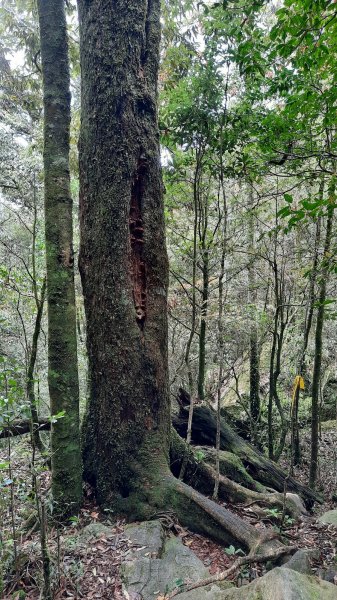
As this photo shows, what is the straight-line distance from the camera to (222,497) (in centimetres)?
471

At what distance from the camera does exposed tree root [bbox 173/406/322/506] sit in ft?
19.3

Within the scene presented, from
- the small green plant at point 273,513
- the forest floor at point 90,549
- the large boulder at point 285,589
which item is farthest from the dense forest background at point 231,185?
the large boulder at point 285,589

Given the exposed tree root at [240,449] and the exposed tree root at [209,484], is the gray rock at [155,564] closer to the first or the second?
the exposed tree root at [209,484]

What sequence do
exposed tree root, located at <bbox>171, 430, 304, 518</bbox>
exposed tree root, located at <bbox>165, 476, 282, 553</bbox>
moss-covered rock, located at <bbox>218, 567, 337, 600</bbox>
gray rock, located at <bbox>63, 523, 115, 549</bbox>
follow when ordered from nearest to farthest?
moss-covered rock, located at <bbox>218, 567, 337, 600</bbox>
gray rock, located at <bbox>63, 523, 115, 549</bbox>
exposed tree root, located at <bbox>165, 476, 282, 553</bbox>
exposed tree root, located at <bbox>171, 430, 304, 518</bbox>

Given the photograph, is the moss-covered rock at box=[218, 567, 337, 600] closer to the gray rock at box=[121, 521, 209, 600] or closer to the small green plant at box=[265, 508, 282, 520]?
the gray rock at box=[121, 521, 209, 600]

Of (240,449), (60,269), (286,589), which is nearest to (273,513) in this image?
(240,449)

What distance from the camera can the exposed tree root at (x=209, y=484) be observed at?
465 cm

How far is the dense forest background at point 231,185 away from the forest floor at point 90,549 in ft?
1.66

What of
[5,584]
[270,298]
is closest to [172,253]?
[270,298]

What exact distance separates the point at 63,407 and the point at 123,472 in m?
0.92

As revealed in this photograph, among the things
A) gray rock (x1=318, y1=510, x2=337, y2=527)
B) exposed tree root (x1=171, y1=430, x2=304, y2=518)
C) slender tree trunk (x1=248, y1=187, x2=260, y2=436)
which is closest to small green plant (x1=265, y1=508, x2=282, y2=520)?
exposed tree root (x1=171, y1=430, x2=304, y2=518)

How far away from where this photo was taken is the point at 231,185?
6652mm

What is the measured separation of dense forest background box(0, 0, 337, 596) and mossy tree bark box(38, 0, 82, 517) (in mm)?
286

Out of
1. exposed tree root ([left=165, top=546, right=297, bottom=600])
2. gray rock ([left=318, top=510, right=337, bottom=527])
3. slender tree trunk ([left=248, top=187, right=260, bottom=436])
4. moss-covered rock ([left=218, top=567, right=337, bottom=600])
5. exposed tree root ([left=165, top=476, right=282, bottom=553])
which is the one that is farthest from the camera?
slender tree trunk ([left=248, top=187, right=260, bottom=436])
